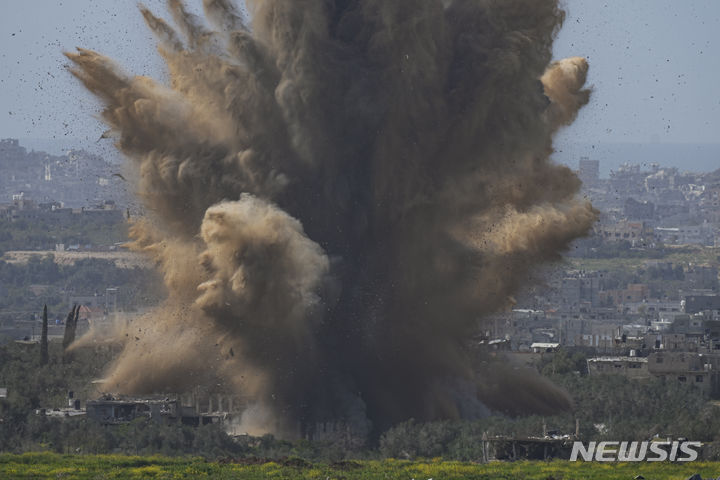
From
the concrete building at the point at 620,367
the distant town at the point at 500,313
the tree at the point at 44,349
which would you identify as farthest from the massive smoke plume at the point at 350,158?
the concrete building at the point at 620,367

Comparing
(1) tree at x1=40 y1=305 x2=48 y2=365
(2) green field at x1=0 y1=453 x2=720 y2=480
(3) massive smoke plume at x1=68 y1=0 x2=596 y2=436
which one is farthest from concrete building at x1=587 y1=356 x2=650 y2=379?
(2) green field at x1=0 y1=453 x2=720 y2=480

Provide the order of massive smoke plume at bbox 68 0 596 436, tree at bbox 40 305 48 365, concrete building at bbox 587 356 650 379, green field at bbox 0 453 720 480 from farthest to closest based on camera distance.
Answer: concrete building at bbox 587 356 650 379 < tree at bbox 40 305 48 365 < massive smoke plume at bbox 68 0 596 436 < green field at bbox 0 453 720 480

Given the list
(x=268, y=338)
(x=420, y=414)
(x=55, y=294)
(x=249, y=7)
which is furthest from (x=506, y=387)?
(x=55, y=294)

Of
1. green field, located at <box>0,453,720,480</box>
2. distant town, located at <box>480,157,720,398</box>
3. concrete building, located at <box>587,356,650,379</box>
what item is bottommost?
green field, located at <box>0,453,720,480</box>

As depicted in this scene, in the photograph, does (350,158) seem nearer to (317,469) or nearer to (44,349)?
(317,469)

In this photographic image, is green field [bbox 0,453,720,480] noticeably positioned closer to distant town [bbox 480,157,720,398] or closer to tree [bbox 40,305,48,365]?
distant town [bbox 480,157,720,398]

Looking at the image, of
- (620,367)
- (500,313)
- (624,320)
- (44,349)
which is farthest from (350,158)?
(624,320)
